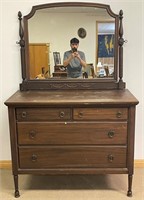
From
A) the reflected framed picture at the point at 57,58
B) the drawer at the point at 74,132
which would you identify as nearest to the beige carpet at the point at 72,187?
the drawer at the point at 74,132

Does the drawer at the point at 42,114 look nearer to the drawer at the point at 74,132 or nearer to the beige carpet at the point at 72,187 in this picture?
the drawer at the point at 74,132

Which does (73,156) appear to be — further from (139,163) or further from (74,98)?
(139,163)

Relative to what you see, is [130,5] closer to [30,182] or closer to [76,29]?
[76,29]

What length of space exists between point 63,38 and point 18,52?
1.58ft

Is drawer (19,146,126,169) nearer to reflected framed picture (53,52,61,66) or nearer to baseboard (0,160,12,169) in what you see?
baseboard (0,160,12,169)

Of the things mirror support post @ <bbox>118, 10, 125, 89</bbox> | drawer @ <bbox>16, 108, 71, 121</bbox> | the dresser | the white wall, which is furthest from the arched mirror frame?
drawer @ <bbox>16, 108, 71, 121</bbox>

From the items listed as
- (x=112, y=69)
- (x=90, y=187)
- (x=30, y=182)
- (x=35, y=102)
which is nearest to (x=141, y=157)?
(x=90, y=187)

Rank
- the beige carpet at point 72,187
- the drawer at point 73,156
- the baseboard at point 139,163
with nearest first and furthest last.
Answer: the drawer at point 73,156 → the beige carpet at point 72,187 → the baseboard at point 139,163

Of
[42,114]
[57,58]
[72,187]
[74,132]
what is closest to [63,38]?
[57,58]

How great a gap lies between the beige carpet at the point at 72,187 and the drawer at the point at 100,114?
2.39ft

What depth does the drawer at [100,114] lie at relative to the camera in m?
2.27

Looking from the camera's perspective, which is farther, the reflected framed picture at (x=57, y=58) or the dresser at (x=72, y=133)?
the reflected framed picture at (x=57, y=58)

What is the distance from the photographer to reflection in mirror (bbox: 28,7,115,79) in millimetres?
2639

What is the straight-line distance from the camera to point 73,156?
7.77 feet
